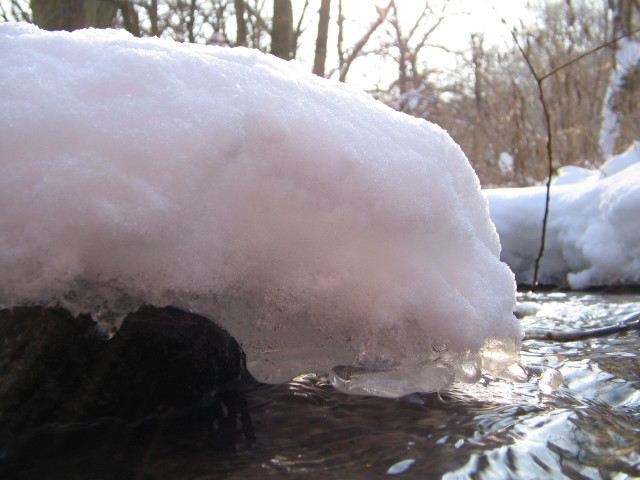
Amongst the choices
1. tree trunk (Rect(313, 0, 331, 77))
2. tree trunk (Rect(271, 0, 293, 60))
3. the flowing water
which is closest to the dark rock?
the flowing water

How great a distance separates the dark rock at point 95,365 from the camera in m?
0.96

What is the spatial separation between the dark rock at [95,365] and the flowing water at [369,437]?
0.12 feet

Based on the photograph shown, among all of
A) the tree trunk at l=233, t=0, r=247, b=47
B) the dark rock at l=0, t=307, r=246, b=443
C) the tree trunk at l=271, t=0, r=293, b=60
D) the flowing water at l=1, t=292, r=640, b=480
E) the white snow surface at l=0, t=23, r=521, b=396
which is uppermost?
the tree trunk at l=233, t=0, r=247, b=47

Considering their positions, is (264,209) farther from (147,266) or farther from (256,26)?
(256,26)

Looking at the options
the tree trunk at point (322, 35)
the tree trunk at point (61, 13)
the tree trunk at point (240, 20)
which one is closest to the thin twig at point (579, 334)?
the tree trunk at point (61, 13)

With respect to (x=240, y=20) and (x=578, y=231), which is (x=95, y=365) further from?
(x=240, y=20)

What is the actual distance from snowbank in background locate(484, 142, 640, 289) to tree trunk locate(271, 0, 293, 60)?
2152 mm

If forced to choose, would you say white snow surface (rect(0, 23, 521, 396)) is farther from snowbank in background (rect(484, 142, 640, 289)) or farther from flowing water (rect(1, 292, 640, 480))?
snowbank in background (rect(484, 142, 640, 289))

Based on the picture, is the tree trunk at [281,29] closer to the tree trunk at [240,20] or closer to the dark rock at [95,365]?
the tree trunk at [240,20]

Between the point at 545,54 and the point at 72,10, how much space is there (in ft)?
18.6

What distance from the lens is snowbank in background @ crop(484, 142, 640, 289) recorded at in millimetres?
3453

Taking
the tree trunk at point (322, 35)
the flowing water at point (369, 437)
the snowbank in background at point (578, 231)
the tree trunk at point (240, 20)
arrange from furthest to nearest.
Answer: the tree trunk at point (240, 20), the tree trunk at point (322, 35), the snowbank in background at point (578, 231), the flowing water at point (369, 437)

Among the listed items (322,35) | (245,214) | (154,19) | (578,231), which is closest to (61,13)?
(322,35)

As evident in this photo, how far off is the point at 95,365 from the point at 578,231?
11.7ft
